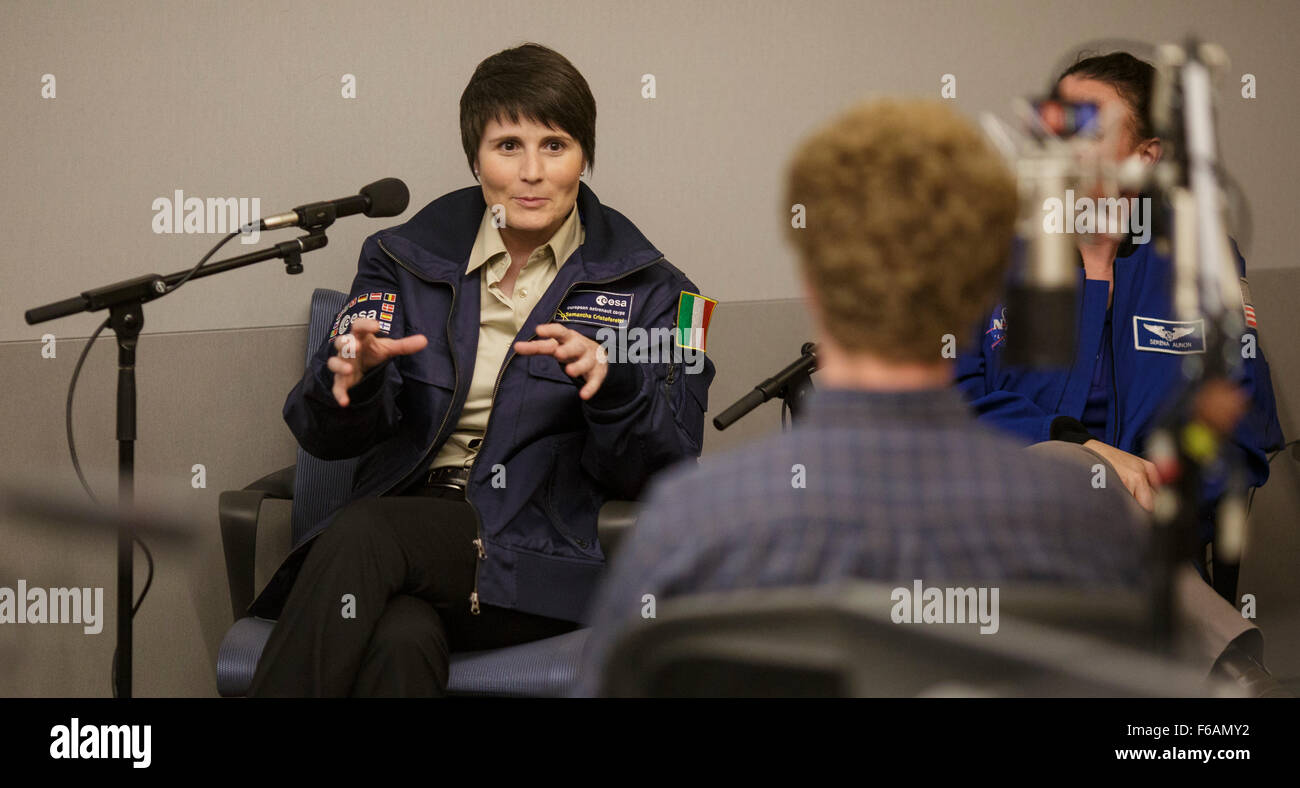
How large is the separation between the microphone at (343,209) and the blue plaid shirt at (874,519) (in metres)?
1.08

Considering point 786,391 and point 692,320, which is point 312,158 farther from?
point 786,391

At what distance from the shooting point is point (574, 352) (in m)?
1.70

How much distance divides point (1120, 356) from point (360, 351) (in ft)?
4.07

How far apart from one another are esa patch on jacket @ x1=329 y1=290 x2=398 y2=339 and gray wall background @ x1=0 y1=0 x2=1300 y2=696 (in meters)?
0.50

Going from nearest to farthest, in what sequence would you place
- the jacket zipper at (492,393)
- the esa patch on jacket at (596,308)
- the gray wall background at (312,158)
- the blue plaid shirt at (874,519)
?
the blue plaid shirt at (874,519) → the jacket zipper at (492,393) → the esa patch on jacket at (596,308) → the gray wall background at (312,158)

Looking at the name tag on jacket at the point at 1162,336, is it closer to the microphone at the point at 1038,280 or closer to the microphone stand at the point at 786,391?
the microphone stand at the point at 786,391

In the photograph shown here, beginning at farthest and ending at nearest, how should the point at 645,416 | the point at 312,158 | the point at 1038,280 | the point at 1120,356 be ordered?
the point at 312,158 → the point at 1120,356 → the point at 645,416 → the point at 1038,280

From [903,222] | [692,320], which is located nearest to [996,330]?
[692,320]

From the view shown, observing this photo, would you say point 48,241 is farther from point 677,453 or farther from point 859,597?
point 859,597

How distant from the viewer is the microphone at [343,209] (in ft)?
5.88

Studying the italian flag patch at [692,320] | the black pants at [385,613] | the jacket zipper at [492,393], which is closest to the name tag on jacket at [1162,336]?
the italian flag patch at [692,320]

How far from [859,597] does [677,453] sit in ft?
4.02
